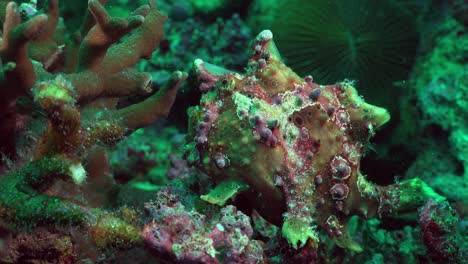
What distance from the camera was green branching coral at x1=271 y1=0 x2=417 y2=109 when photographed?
13.0 feet

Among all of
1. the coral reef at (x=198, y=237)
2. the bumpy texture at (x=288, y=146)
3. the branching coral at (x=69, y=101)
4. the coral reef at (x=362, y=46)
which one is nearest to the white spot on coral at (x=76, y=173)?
the branching coral at (x=69, y=101)

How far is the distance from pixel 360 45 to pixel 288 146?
1.91 metres

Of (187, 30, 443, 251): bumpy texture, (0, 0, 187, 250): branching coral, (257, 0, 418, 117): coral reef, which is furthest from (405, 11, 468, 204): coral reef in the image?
(0, 0, 187, 250): branching coral

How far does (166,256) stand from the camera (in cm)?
191

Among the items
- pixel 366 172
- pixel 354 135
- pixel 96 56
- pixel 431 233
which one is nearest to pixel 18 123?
pixel 96 56

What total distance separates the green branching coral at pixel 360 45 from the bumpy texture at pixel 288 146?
1.26 metres

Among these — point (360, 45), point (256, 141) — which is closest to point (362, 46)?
point (360, 45)

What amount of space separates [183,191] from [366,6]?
2.62m

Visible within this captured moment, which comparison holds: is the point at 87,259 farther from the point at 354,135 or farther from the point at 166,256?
the point at 354,135

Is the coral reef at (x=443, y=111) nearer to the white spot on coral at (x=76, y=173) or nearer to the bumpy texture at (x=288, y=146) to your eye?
the bumpy texture at (x=288, y=146)

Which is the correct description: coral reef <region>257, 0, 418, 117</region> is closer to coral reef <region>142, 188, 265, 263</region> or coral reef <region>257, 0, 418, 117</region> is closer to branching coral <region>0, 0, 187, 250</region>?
branching coral <region>0, 0, 187, 250</region>

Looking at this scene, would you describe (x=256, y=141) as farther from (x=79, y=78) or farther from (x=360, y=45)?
(x=360, y=45)

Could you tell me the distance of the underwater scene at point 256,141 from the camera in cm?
198

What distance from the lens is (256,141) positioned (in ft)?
7.98
